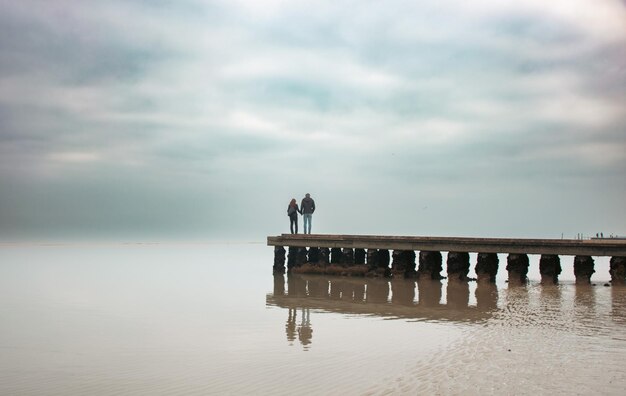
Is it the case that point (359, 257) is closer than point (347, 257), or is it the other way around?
point (347, 257)

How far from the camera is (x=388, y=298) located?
54.3 ft

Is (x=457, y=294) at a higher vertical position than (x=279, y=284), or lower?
higher

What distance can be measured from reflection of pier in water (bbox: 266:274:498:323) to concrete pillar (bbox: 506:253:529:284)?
38.4 inches

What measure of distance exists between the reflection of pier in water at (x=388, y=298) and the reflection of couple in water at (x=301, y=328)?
1001 millimetres

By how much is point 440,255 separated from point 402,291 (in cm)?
513

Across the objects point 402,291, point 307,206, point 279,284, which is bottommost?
point 279,284

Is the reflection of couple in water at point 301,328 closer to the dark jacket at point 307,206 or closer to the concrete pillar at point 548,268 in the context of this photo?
the concrete pillar at point 548,268

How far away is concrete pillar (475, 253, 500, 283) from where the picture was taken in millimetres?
21078

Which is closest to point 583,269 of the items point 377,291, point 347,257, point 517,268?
point 517,268

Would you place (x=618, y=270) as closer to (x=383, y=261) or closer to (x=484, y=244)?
(x=484, y=244)

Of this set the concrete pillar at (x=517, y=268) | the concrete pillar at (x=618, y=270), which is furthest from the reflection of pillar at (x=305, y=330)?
the concrete pillar at (x=618, y=270)

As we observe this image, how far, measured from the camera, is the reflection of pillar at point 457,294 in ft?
49.1

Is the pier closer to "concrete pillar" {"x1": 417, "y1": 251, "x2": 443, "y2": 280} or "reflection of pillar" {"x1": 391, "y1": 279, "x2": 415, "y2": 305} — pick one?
"concrete pillar" {"x1": 417, "y1": 251, "x2": 443, "y2": 280}

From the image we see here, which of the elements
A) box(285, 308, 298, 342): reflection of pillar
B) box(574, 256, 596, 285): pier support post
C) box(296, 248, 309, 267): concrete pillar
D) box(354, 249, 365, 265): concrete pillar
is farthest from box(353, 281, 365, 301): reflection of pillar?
box(574, 256, 596, 285): pier support post
